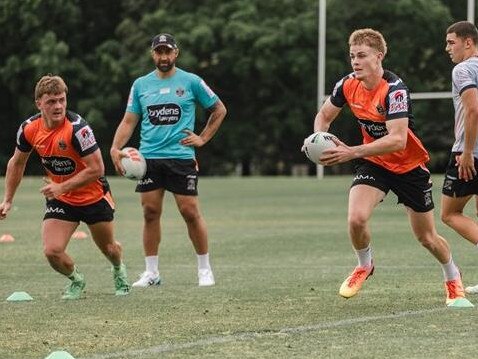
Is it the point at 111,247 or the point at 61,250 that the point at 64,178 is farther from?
the point at 111,247

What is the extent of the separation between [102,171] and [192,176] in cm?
159

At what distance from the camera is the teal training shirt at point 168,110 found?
1115cm

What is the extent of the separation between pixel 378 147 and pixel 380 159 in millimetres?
494

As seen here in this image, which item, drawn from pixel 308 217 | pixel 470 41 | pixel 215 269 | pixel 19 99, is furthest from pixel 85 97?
pixel 470 41

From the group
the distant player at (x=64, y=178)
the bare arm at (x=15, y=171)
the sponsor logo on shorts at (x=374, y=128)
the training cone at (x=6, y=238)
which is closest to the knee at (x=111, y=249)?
the distant player at (x=64, y=178)

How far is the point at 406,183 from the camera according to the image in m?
9.15

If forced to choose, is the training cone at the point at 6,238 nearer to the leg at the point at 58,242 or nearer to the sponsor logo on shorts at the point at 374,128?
the leg at the point at 58,242

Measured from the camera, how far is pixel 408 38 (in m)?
36.4

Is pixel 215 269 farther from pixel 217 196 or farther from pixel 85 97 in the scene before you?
pixel 85 97

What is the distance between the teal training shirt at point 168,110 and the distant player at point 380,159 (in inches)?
80.8

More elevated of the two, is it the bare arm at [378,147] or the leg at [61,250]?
the bare arm at [378,147]

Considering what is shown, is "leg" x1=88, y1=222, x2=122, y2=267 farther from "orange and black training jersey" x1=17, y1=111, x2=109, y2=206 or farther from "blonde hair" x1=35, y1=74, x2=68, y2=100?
"blonde hair" x1=35, y1=74, x2=68, y2=100

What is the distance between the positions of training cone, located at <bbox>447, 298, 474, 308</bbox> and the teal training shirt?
3076mm

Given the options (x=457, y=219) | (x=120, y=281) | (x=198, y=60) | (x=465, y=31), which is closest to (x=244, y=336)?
(x=120, y=281)
